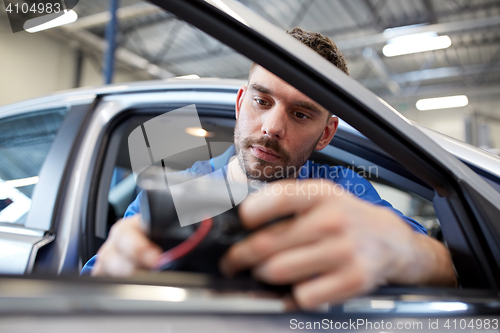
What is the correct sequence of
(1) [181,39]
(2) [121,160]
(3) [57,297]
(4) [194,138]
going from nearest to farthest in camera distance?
(3) [57,297] → (4) [194,138] → (2) [121,160] → (1) [181,39]

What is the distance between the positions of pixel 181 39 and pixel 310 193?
10.3 meters

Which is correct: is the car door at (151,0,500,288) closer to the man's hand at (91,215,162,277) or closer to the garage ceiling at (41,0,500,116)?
the man's hand at (91,215,162,277)

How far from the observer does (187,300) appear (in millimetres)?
459

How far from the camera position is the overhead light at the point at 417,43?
8328 millimetres

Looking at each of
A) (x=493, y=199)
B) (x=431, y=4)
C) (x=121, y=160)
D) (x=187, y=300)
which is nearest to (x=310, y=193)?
(x=187, y=300)

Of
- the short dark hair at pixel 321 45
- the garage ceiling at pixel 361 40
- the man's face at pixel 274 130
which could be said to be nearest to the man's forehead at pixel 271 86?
the man's face at pixel 274 130

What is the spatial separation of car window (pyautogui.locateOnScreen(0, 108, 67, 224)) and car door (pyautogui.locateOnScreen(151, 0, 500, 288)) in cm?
112

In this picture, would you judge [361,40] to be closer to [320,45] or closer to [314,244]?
[320,45]

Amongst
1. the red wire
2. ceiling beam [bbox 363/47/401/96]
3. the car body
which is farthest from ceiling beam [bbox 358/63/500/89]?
the red wire

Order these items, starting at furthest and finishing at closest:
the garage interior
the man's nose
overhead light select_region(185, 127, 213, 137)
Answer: the garage interior, overhead light select_region(185, 127, 213, 137), the man's nose

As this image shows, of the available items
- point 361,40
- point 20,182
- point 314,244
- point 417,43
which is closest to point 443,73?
point 417,43

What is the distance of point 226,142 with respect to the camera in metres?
1.43

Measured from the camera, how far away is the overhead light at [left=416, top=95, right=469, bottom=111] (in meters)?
12.1

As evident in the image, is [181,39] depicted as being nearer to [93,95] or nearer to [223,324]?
[93,95]
